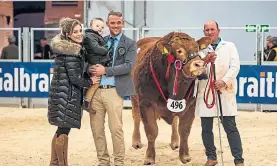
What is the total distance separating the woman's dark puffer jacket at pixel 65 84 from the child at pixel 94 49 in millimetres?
201

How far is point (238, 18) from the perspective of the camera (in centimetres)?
1512

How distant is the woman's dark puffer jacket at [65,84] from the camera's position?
6031mm

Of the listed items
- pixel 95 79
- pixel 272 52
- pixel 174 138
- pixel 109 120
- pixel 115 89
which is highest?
pixel 272 52

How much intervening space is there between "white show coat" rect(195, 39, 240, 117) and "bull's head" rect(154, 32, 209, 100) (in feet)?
0.75

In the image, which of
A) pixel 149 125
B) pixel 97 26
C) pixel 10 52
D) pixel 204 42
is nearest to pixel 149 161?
pixel 149 125

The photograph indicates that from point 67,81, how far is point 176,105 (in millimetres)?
1495

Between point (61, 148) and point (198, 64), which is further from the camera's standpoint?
point (198, 64)

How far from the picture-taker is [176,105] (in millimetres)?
6863

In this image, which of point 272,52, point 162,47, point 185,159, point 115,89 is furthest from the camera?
point 272,52

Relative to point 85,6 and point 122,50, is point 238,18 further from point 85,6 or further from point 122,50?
point 122,50

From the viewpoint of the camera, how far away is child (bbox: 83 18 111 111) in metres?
6.26

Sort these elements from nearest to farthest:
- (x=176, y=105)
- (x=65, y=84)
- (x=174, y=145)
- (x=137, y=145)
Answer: (x=65, y=84)
(x=176, y=105)
(x=174, y=145)
(x=137, y=145)

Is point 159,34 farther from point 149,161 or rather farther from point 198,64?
point 198,64

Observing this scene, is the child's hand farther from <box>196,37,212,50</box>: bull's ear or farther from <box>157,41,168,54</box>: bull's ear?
<box>196,37,212,50</box>: bull's ear
